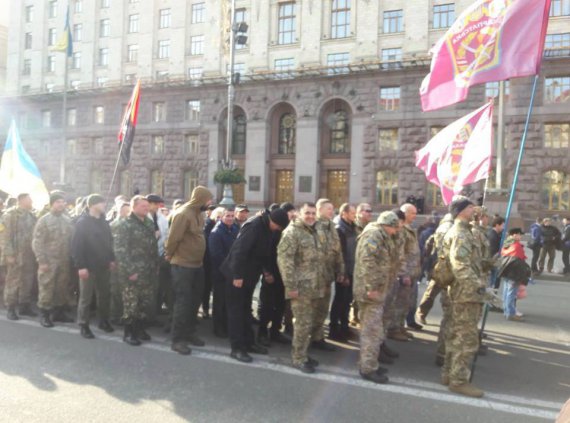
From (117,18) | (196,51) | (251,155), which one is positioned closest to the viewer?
(251,155)

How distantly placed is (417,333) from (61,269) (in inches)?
227

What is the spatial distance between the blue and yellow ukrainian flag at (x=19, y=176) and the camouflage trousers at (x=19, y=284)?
1935mm

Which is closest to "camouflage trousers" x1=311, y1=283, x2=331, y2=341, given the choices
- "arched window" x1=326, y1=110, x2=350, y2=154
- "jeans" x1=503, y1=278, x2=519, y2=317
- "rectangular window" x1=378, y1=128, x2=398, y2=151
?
"jeans" x1=503, y1=278, x2=519, y2=317

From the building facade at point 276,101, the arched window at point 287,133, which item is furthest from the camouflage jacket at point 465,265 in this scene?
the arched window at point 287,133

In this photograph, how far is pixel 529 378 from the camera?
5.54m

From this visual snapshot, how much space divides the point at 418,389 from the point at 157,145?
35.0m

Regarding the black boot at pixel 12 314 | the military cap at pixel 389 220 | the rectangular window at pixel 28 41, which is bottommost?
the black boot at pixel 12 314

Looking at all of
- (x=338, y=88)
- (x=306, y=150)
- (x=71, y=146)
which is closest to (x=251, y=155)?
(x=306, y=150)

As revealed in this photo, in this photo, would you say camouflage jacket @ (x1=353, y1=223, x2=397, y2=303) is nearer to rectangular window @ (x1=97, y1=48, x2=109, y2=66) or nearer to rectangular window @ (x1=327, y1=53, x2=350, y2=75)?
rectangular window @ (x1=327, y1=53, x2=350, y2=75)

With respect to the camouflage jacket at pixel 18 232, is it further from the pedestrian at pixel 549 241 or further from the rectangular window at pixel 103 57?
the rectangular window at pixel 103 57

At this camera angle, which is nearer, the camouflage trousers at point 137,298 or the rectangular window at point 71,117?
the camouflage trousers at point 137,298

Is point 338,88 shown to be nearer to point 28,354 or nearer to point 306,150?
point 306,150

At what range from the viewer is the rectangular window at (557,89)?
26.2 meters

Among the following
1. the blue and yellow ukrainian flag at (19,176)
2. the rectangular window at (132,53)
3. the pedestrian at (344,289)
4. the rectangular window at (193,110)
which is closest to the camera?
the pedestrian at (344,289)
